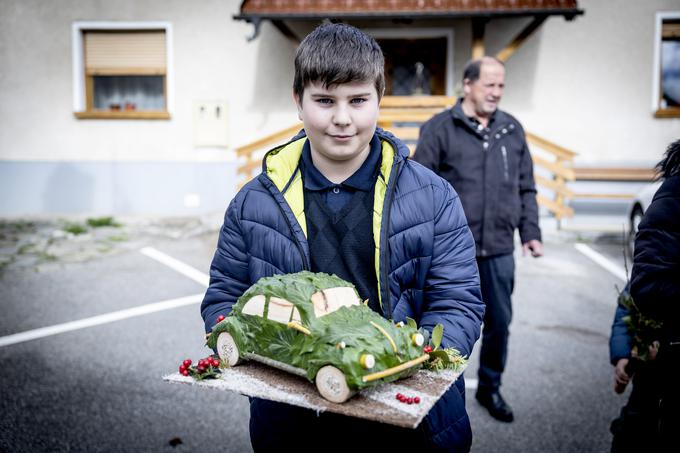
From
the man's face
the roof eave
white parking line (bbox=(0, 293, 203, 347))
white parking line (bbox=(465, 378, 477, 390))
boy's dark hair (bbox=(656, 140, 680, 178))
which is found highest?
the roof eave

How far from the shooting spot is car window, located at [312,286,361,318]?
4.98 ft

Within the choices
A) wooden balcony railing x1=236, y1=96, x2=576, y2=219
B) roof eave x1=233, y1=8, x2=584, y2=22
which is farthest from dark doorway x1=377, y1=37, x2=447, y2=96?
roof eave x1=233, y1=8, x2=584, y2=22

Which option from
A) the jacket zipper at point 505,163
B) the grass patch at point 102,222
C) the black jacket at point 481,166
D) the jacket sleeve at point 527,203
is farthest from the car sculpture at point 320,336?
the grass patch at point 102,222

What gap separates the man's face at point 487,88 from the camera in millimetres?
3895

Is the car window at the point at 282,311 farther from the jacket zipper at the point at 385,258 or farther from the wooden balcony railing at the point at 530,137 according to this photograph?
the wooden balcony railing at the point at 530,137

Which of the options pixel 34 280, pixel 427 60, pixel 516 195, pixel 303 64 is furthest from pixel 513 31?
pixel 303 64

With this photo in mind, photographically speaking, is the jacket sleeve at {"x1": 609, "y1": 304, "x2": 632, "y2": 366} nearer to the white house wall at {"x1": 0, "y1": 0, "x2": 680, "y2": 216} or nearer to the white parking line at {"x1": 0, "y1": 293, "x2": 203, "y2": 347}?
the white parking line at {"x1": 0, "y1": 293, "x2": 203, "y2": 347}

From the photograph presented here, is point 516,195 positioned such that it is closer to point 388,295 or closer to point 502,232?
point 502,232

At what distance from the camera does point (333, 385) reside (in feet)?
4.33

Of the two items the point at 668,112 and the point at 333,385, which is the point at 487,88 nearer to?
the point at 333,385

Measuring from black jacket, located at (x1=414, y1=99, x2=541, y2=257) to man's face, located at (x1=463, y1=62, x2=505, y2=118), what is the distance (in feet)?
0.35

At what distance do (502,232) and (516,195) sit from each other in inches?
11.6

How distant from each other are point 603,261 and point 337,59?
25.3 ft

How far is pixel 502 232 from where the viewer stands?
155 inches
